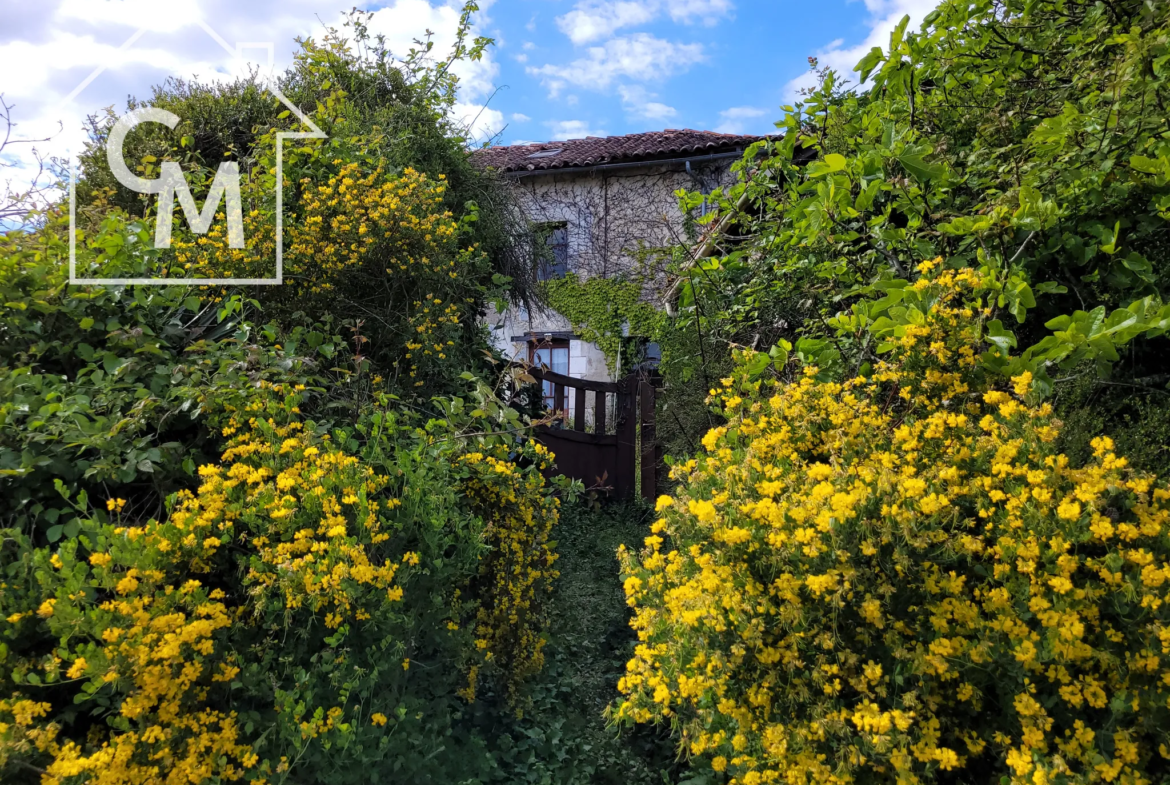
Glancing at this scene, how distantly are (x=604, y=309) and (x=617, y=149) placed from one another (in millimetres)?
2860

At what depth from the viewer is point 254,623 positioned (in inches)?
79.4

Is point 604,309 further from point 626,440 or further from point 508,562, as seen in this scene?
point 508,562

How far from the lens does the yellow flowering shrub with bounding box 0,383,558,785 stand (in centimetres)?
166

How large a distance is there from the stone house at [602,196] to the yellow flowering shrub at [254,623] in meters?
9.50

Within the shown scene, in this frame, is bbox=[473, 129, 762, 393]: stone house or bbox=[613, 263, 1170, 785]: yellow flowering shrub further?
bbox=[473, 129, 762, 393]: stone house

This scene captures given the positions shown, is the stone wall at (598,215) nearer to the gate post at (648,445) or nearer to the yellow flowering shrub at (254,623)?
the gate post at (648,445)

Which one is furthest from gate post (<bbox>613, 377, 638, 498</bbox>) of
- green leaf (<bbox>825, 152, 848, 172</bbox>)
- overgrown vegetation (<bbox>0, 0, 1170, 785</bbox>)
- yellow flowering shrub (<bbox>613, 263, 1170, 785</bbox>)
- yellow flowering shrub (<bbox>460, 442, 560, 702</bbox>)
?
yellow flowering shrub (<bbox>613, 263, 1170, 785</bbox>)

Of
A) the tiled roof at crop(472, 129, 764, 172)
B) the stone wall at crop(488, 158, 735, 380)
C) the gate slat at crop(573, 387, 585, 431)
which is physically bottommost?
the gate slat at crop(573, 387, 585, 431)

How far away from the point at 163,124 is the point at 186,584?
5880mm

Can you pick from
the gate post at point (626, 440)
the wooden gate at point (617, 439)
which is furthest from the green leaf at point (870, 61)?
the gate post at point (626, 440)

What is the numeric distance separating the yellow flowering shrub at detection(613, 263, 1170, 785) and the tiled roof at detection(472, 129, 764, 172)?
1007cm

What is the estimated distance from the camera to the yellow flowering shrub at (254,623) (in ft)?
5.43

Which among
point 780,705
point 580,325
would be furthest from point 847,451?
point 580,325

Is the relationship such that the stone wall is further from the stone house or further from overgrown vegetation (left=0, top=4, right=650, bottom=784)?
overgrown vegetation (left=0, top=4, right=650, bottom=784)
